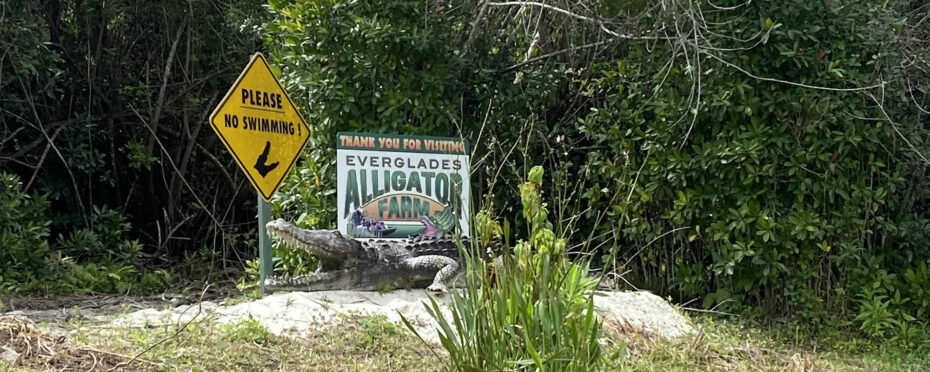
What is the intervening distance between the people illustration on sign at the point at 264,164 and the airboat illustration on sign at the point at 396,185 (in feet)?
1.76

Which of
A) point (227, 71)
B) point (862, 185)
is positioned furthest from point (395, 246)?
point (227, 71)

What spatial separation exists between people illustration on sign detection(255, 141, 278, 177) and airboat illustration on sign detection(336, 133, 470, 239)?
21.1 inches

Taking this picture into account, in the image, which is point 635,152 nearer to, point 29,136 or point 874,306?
point 874,306

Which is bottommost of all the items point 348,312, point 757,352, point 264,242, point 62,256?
point 62,256

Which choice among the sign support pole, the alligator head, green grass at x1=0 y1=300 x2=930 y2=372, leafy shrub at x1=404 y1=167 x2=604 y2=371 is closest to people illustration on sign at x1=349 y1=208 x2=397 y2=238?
the alligator head

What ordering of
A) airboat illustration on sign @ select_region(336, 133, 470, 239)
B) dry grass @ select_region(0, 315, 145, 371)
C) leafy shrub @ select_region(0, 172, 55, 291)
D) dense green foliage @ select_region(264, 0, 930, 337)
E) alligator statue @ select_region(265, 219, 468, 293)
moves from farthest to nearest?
Answer: leafy shrub @ select_region(0, 172, 55, 291) → dense green foliage @ select_region(264, 0, 930, 337) → airboat illustration on sign @ select_region(336, 133, 470, 239) → alligator statue @ select_region(265, 219, 468, 293) → dry grass @ select_region(0, 315, 145, 371)

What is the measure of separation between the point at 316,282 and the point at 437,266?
0.84 m

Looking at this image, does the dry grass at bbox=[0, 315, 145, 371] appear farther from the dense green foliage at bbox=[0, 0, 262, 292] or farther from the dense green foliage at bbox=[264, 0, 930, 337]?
the dense green foliage at bbox=[0, 0, 262, 292]

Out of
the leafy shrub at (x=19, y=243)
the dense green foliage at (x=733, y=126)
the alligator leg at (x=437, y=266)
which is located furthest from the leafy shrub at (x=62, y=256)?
the alligator leg at (x=437, y=266)

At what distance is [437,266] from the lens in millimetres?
5840

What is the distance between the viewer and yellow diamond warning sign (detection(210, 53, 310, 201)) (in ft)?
17.0

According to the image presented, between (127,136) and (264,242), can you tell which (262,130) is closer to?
(264,242)

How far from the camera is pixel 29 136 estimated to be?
8.72 meters

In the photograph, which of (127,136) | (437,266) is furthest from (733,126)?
(127,136)
